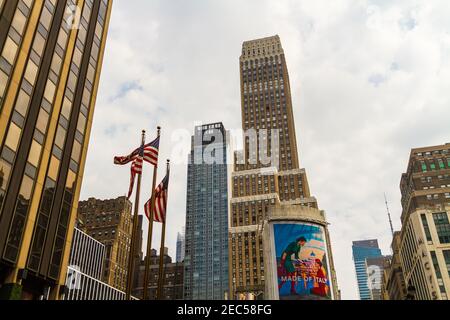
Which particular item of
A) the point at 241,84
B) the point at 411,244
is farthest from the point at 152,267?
the point at 411,244

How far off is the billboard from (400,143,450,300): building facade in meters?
36.7

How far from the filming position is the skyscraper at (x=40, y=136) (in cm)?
3102

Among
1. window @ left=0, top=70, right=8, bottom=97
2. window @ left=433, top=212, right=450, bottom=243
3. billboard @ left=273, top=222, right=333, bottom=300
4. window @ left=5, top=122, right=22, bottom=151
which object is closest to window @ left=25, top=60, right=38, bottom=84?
window @ left=0, top=70, right=8, bottom=97

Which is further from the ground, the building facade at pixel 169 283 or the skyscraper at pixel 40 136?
the building facade at pixel 169 283

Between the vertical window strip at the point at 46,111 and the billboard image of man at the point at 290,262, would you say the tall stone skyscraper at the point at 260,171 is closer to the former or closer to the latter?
the billboard image of man at the point at 290,262

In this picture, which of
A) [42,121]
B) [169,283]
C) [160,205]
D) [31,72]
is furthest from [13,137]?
[169,283]

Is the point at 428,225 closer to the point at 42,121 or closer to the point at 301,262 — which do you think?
the point at 301,262

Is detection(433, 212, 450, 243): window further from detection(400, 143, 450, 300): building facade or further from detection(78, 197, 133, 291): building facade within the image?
detection(78, 197, 133, 291): building facade

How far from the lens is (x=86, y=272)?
126562 millimetres

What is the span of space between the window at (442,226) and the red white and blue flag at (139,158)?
287 feet

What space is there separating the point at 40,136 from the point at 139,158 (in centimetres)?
982

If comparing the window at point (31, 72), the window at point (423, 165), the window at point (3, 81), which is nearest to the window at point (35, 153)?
the window at point (3, 81)
